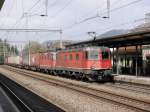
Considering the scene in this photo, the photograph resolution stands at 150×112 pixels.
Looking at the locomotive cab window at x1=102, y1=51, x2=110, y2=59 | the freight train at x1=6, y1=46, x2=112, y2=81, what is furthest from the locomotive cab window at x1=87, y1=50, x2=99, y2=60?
the locomotive cab window at x1=102, y1=51, x2=110, y2=59

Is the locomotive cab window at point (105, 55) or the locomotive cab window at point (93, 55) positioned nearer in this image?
the locomotive cab window at point (93, 55)

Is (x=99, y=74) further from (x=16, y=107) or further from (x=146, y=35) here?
(x=16, y=107)

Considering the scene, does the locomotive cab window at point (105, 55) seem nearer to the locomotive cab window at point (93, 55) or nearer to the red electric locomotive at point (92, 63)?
the red electric locomotive at point (92, 63)

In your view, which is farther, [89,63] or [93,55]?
[93,55]

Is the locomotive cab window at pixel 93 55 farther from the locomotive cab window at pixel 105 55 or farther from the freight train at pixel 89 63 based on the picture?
the locomotive cab window at pixel 105 55

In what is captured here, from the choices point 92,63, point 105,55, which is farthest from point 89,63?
point 105,55

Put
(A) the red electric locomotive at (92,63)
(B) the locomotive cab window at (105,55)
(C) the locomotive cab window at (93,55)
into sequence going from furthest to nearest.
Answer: (B) the locomotive cab window at (105,55) → (C) the locomotive cab window at (93,55) → (A) the red electric locomotive at (92,63)

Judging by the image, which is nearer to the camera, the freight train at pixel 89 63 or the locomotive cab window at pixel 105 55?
the freight train at pixel 89 63

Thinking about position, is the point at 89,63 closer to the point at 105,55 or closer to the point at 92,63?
the point at 92,63

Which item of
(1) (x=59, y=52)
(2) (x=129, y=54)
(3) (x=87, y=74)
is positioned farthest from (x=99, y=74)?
(2) (x=129, y=54)

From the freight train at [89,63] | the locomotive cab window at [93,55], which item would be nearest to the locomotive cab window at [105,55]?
the freight train at [89,63]

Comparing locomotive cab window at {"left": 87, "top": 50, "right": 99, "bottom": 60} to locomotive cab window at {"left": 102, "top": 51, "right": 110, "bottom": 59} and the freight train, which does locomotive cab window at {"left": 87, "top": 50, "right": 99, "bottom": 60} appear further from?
locomotive cab window at {"left": 102, "top": 51, "right": 110, "bottom": 59}

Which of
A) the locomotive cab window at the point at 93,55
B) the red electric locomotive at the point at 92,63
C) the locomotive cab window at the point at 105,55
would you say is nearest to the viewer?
the red electric locomotive at the point at 92,63

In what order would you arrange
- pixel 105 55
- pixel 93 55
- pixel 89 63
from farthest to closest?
pixel 105 55
pixel 93 55
pixel 89 63
